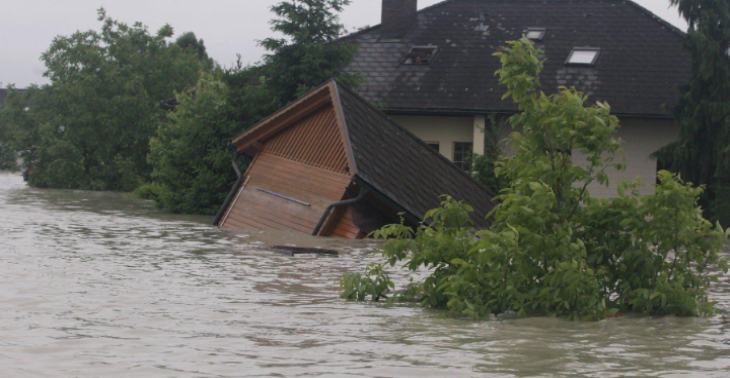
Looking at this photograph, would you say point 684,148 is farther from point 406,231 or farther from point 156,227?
point 406,231

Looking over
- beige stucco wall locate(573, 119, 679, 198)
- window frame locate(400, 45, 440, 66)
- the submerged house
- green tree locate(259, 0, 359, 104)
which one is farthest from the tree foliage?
beige stucco wall locate(573, 119, 679, 198)

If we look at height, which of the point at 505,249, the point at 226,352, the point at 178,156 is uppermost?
the point at 178,156

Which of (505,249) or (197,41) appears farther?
(197,41)

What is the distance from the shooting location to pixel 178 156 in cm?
2550

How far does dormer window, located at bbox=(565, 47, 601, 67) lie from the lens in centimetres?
2880

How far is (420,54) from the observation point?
30.7 meters

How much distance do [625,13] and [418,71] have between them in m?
7.71

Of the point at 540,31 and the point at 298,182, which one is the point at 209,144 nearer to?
the point at 298,182

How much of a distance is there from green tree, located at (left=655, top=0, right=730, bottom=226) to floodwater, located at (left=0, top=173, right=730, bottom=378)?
11253mm

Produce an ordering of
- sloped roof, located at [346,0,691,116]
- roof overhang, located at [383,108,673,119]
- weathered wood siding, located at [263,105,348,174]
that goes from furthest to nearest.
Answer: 1. sloped roof, located at [346,0,691,116]
2. roof overhang, located at [383,108,673,119]
3. weathered wood siding, located at [263,105,348,174]

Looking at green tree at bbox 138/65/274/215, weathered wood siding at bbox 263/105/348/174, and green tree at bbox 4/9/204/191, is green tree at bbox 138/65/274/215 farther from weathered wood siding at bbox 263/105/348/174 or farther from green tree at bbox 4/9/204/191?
green tree at bbox 4/9/204/191

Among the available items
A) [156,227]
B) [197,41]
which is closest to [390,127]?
[156,227]

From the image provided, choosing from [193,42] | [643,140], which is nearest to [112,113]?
[643,140]

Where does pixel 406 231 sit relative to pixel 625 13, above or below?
below
